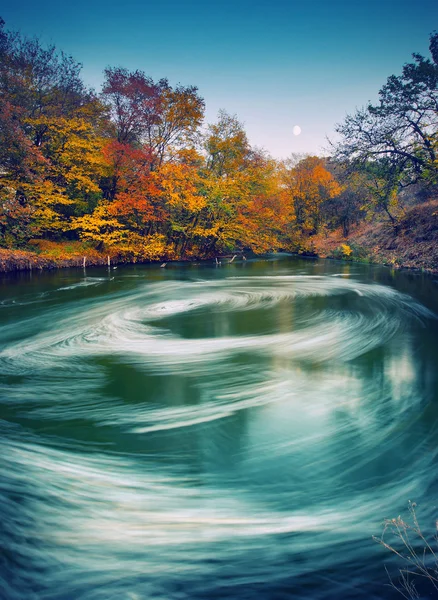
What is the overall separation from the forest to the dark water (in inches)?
595

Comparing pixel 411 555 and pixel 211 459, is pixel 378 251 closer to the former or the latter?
pixel 211 459

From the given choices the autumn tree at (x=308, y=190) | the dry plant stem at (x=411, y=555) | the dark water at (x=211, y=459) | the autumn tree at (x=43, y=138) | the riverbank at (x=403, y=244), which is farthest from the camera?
the autumn tree at (x=308, y=190)

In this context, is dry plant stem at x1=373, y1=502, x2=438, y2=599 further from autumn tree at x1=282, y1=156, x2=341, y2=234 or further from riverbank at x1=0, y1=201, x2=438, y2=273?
autumn tree at x1=282, y1=156, x2=341, y2=234

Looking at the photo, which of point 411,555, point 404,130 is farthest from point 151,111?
point 411,555

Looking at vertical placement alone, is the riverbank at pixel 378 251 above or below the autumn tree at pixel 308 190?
below

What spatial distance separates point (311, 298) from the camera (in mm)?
14047

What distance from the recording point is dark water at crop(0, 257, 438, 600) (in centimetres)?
239

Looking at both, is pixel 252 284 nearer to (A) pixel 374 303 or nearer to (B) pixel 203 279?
(B) pixel 203 279

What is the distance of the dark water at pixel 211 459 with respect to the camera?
94.0 inches

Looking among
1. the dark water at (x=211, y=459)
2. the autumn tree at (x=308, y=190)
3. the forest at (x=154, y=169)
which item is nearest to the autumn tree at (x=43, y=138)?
the forest at (x=154, y=169)

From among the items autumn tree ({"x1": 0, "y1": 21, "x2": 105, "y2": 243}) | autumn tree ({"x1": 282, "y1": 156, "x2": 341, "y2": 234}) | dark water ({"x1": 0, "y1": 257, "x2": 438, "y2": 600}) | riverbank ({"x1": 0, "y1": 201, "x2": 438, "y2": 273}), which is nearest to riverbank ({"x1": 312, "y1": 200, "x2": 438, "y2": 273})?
riverbank ({"x1": 0, "y1": 201, "x2": 438, "y2": 273})

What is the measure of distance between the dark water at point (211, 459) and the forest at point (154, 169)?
15.1 m

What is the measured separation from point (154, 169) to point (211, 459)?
2535 cm

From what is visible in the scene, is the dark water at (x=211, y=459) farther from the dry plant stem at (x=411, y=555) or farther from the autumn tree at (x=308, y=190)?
the autumn tree at (x=308, y=190)
